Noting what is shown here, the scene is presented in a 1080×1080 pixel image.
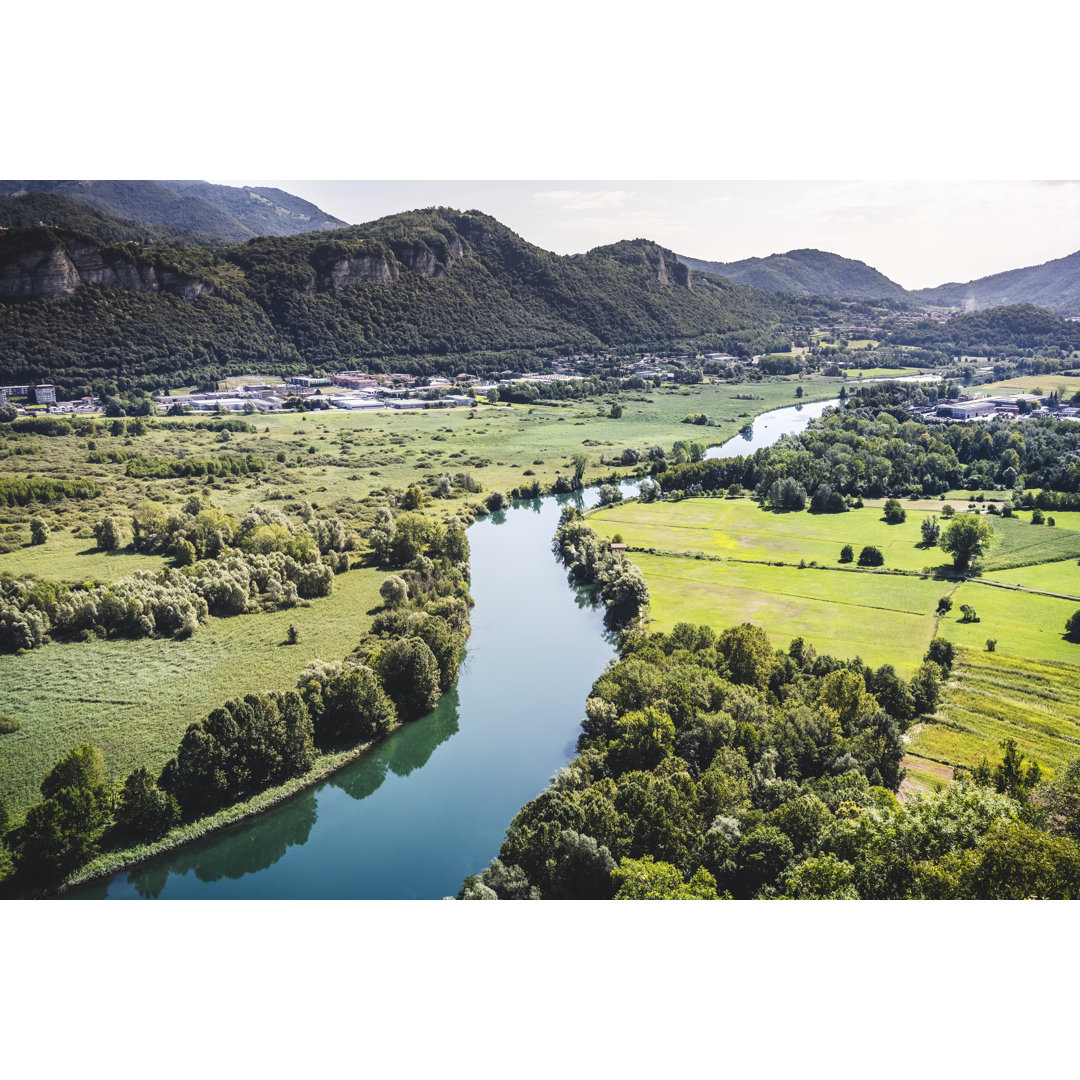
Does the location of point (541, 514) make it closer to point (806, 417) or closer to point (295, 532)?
point (295, 532)

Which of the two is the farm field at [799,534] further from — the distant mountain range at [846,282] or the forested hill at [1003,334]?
the distant mountain range at [846,282]

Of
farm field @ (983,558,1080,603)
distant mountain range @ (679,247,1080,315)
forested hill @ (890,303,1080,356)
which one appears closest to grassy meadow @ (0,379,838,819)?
farm field @ (983,558,1080,603)

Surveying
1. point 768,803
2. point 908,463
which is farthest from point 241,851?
point 908,463

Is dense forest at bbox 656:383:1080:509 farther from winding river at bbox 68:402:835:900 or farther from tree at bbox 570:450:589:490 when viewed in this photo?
winding river at bbox 68:402:835:900


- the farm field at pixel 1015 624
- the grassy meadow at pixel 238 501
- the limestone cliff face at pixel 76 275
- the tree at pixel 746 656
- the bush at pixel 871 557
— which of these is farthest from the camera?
the limestone cliff face at pixel 76 275

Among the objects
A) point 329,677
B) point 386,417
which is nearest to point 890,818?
point 329,677

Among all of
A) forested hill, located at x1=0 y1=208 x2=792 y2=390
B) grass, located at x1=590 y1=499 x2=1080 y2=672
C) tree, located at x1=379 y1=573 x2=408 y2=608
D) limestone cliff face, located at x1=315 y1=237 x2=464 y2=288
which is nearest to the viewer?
grass, located at x1=590 y1=499 x2=1080 y2=672

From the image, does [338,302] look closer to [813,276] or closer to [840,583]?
[840,583]

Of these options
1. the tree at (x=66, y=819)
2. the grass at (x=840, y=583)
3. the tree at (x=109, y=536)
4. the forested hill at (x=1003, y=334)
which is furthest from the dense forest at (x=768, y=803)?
the forested hill at (x=1003, y=334)
